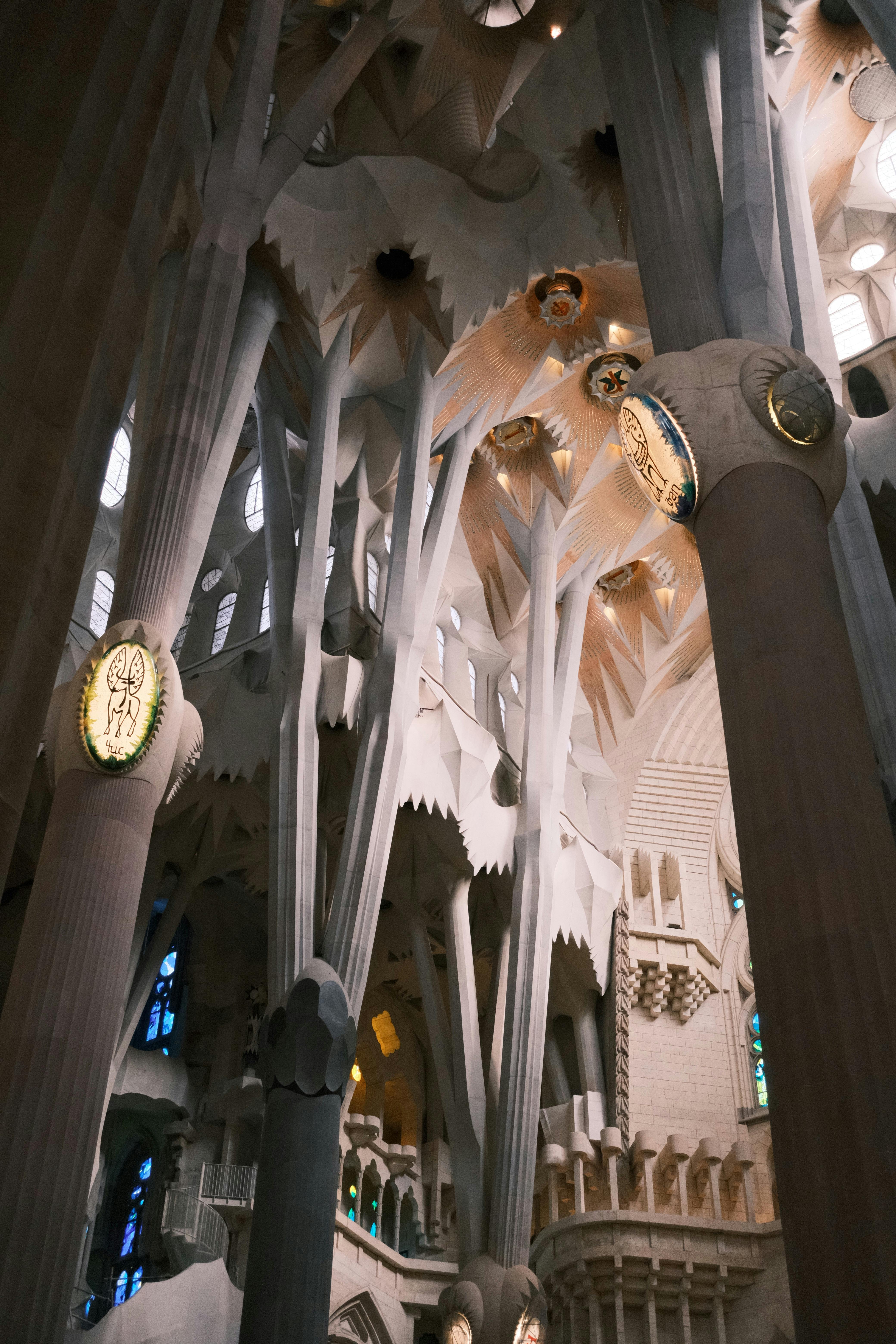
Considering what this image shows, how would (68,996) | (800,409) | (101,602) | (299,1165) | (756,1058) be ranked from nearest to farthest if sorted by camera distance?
(800,409)
(68,996)
(299,1165)
(101,602)
(756,1058)

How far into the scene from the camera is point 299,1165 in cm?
997

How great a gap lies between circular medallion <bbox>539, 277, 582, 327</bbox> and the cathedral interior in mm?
71

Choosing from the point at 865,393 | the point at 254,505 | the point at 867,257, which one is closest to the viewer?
the point at 865,393

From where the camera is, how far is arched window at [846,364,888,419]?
52.9 feet

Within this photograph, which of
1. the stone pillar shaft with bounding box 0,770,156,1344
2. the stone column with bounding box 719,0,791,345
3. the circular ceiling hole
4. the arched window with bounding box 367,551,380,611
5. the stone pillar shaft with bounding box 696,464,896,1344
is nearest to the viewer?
the stone pillar shaft with bounding box 696,464,896,1344

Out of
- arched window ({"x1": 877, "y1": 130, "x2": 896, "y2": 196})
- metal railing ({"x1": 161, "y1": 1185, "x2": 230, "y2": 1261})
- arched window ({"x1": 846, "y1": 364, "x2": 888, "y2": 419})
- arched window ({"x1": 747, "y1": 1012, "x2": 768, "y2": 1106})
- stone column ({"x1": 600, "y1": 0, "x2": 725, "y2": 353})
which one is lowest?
metal railing ({"x1": 161, "y1": 1185, "x2": 230, "y2": 1261})

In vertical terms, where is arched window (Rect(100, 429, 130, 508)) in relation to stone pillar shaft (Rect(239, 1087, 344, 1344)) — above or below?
above

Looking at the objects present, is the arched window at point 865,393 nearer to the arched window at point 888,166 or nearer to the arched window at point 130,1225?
the arched window at point 888,166

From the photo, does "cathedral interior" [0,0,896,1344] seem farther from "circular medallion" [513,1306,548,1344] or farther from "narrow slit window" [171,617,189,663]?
"narrow slit window" [171,617,189,663]

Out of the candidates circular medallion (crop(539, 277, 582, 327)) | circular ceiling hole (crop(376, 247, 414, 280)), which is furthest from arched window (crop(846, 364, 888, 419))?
circular ceiling hole (crop(376, 247, 414, 280))

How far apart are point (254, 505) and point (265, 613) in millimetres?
2314

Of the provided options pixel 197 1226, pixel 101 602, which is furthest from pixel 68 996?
pixel 101 602

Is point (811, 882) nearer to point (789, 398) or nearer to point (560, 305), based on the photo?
point (789, 398)

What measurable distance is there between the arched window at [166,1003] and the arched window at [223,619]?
174 inches
